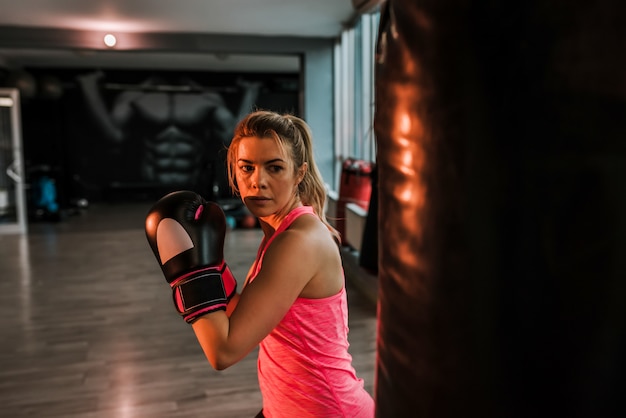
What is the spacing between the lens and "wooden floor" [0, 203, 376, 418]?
266 cm

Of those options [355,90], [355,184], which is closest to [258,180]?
[355,184]

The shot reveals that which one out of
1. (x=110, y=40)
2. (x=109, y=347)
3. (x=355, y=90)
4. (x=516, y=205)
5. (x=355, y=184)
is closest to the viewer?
(x=516, y=205)

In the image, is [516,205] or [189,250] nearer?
[516,205]

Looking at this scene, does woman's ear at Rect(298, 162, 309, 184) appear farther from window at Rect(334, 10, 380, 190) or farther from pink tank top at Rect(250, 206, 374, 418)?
window at Rect(334, 10, 380, 190)

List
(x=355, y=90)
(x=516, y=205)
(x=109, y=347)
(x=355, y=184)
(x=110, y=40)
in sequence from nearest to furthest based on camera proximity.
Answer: (x=516, y=205), (x=109, y=347), (x=355, y=184), (x=355, y=90), (x=110, y=40)

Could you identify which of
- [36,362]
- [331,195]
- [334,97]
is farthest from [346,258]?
[36,362]

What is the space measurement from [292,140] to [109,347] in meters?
2.67

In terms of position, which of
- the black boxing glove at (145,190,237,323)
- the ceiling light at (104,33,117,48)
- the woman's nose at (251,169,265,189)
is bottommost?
the black boxing glove at (145,190,237,323)

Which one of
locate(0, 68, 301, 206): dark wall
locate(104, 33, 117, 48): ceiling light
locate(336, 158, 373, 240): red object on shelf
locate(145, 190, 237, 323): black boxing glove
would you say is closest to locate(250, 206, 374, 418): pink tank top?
locate(145, 190, 237, 323): black boxing glove

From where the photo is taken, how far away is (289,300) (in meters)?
1.01

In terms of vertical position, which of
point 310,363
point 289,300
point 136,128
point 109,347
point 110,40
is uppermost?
point 110,40

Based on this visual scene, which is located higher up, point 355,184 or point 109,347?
point 355,184

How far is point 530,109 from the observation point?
0.51 m

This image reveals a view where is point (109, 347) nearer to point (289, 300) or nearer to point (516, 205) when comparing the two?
point (289, 300)
